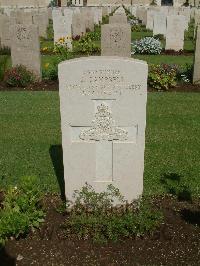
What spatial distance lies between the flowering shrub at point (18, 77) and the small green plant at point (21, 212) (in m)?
7.36

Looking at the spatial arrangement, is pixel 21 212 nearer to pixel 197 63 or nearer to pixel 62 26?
pixel 197 63

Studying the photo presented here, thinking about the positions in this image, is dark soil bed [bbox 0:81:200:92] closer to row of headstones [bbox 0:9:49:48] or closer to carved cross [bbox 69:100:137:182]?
row of headstones [bbox 0:9:49:48]

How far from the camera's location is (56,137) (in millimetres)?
7445

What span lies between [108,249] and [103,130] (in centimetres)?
128

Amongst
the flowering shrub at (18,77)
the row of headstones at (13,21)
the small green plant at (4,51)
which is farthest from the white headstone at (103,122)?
the small green plant at (4,51)

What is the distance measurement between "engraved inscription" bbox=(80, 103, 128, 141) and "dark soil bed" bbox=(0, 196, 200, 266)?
110 cm

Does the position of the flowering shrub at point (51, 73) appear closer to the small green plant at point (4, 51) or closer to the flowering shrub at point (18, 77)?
the flowering shrub at point (18, 77)

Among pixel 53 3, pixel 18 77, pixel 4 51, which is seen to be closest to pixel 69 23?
pixel 4 51

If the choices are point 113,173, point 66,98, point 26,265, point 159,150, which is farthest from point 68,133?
point 159,150

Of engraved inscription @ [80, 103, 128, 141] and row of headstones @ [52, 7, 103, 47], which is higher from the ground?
row of headstones @ [52, 7, 103, 47]

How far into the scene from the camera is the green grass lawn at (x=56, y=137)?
237 inches

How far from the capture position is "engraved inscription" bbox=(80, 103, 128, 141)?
4.25 m

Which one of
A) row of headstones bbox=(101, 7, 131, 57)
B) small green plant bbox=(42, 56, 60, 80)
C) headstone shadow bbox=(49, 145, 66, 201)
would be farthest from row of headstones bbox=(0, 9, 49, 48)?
headstone shadow bbox=(49, 145, 66, 201)

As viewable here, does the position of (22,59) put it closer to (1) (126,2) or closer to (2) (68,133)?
(2) (68,133)
